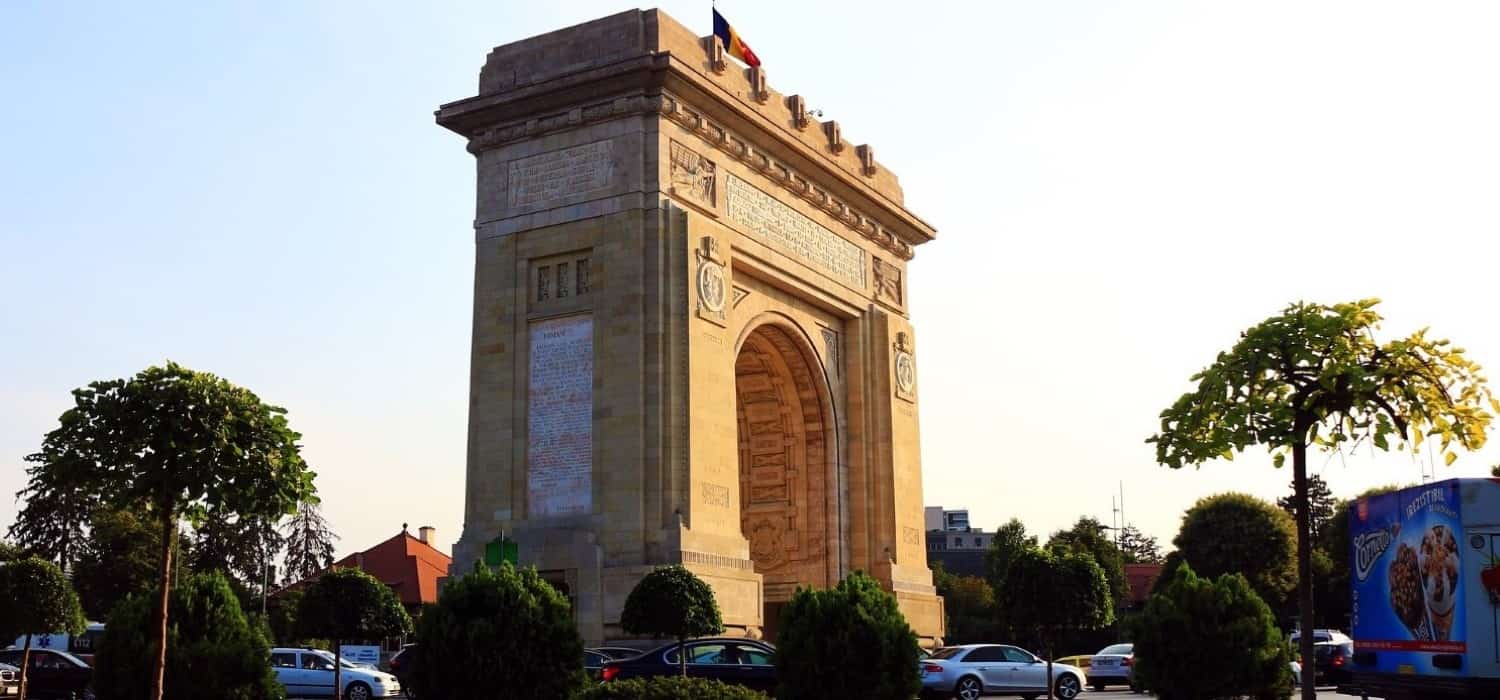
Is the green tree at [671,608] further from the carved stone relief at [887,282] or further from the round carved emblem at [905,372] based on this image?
the carved stone relief at [887,282]

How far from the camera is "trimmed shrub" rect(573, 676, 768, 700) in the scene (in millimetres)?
13938

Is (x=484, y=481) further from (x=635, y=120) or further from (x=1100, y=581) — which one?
(x=1100, y=581)

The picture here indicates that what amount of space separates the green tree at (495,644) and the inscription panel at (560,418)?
16.7 meters

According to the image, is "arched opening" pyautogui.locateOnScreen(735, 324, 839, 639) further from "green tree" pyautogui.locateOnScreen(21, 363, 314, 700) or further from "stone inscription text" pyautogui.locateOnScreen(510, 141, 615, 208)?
"green tree" pyautogui.locateOnScreen(21, 363, 314, 700)

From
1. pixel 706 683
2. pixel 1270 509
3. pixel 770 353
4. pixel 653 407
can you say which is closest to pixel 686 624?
pixel 653 407

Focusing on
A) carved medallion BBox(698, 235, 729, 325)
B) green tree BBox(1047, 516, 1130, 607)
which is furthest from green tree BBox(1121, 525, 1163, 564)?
carved medallion BBox(698, 235, 729, 325)

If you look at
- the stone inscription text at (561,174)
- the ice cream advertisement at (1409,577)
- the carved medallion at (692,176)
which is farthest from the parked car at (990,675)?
the stone inscription text at (561,174)

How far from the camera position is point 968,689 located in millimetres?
29250

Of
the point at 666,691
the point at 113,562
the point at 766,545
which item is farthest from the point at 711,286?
the point at 113,562

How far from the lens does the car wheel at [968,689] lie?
95.5ft

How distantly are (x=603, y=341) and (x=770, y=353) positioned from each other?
806 centimetres

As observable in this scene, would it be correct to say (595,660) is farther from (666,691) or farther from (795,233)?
(795,233)

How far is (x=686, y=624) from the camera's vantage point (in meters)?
26.2

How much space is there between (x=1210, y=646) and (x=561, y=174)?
19.5 meters
